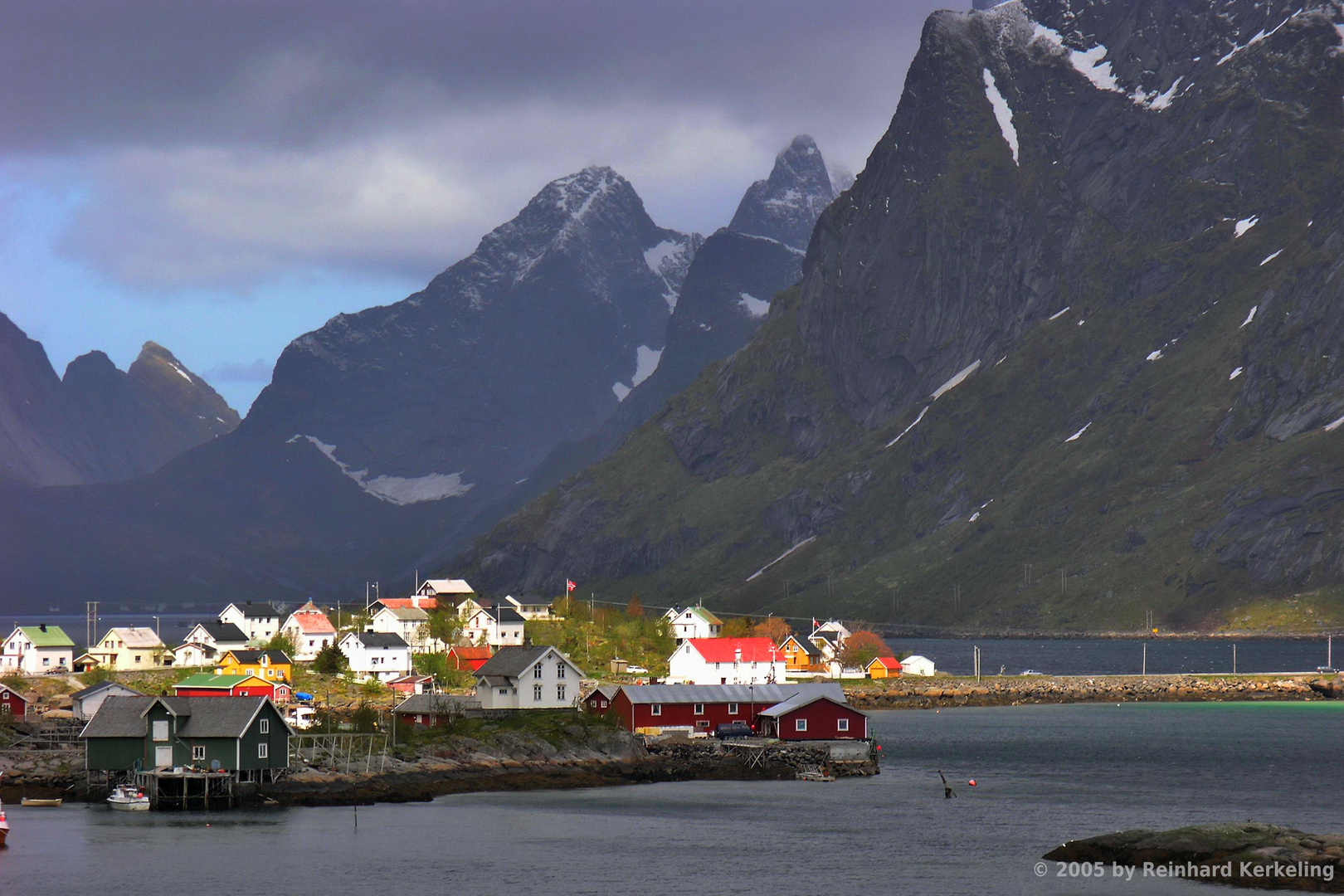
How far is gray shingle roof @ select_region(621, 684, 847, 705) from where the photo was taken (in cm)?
12733

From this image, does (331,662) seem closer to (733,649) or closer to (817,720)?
(733,649)

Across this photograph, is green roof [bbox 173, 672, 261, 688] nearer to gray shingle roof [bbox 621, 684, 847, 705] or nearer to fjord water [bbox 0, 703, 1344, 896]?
fjord water [bbox 0, 703, 1344, 896]

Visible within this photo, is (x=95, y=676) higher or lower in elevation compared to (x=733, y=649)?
lower

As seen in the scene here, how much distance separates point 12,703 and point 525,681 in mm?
39400

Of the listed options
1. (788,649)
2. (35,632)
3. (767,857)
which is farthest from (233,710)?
(788,649)

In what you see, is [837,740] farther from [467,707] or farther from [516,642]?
[516,642]

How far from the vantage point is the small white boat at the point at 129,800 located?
314ft

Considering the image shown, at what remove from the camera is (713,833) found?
90.8 meters

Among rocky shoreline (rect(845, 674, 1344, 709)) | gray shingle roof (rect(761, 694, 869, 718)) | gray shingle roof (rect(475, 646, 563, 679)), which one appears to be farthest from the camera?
rocky shoreline (rect(845, 674, 1344, 709))

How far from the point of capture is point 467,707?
4788 inches

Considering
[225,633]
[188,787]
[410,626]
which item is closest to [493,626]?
[410,626]

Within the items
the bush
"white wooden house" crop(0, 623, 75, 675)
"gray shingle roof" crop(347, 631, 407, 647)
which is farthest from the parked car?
"white wooden house" crop(0, 623, 75, 675)

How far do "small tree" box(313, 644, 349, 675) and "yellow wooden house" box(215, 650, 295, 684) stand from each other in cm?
537

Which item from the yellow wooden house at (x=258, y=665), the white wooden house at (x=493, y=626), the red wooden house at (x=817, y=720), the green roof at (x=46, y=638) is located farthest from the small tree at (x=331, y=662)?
the red wooden house at (x=817, y=720)
